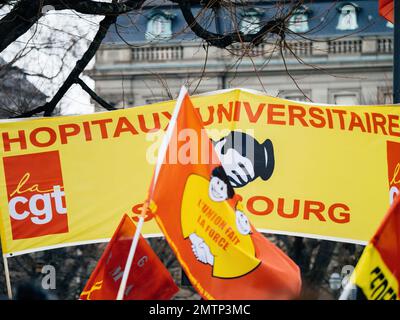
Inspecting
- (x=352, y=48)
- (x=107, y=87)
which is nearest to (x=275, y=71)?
(x=352, y=48)

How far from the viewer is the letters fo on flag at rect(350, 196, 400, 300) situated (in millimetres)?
5188

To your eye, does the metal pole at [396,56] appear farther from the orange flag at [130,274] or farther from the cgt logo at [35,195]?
the orange flag at [130,274]

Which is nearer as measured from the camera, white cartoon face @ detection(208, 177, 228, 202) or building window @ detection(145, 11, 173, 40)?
white cartoon face @ detection(208, 177, 228, 202)

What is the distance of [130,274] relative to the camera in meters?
6.18

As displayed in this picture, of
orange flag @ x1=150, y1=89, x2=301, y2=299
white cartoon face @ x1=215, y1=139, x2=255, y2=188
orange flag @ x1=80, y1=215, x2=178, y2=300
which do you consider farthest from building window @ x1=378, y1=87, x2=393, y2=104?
orange flag @ x1=150, y1=89, x2=301, y2=299

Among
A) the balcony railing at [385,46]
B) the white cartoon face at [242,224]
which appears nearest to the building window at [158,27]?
the white cartoon face at [242,224]

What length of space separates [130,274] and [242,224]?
0.73 metres

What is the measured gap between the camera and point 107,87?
4709cm

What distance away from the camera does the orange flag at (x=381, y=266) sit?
5.19m

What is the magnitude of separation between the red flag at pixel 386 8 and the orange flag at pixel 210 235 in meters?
4.12

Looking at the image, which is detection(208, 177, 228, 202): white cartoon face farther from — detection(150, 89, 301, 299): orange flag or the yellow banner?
the yellow banner

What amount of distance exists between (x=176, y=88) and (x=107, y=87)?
3025 mm

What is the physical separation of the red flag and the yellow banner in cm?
203

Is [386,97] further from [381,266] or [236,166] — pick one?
[381,266]
